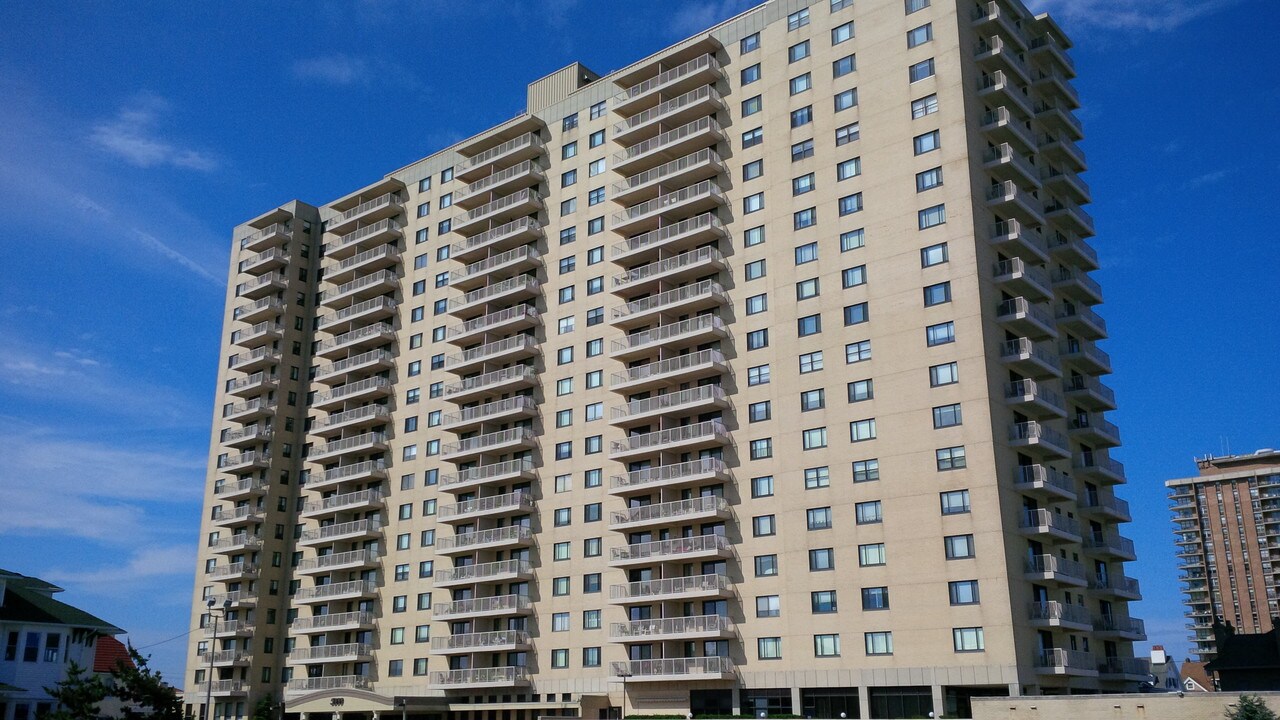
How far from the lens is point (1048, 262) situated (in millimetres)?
74812

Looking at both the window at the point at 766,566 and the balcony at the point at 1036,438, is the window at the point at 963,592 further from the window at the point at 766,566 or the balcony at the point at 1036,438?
the window at the point at 766,566

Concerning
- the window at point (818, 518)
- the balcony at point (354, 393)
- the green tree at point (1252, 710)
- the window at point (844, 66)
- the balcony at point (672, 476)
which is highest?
the window at point (844, 66)

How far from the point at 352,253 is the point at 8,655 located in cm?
5240

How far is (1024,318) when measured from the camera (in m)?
67.7

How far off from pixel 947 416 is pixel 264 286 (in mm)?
74807

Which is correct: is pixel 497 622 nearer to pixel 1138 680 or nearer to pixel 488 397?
pixel 488 397

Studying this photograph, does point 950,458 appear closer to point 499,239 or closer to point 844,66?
point 844,66

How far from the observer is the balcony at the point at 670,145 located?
82125 millimetres

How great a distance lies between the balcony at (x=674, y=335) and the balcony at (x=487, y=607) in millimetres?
20262

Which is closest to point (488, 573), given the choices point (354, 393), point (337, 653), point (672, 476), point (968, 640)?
point (672, 476)

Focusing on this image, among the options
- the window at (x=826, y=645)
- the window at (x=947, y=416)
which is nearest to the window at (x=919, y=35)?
the window at (x=947, y=416)

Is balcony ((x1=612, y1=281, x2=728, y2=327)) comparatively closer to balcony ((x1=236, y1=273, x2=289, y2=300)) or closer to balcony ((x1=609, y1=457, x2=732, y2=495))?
balcony ((x1=609, y1=457, x2=732, y2=495))

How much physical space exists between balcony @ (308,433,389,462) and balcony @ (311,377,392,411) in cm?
375

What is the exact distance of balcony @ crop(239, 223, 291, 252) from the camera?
114 m
